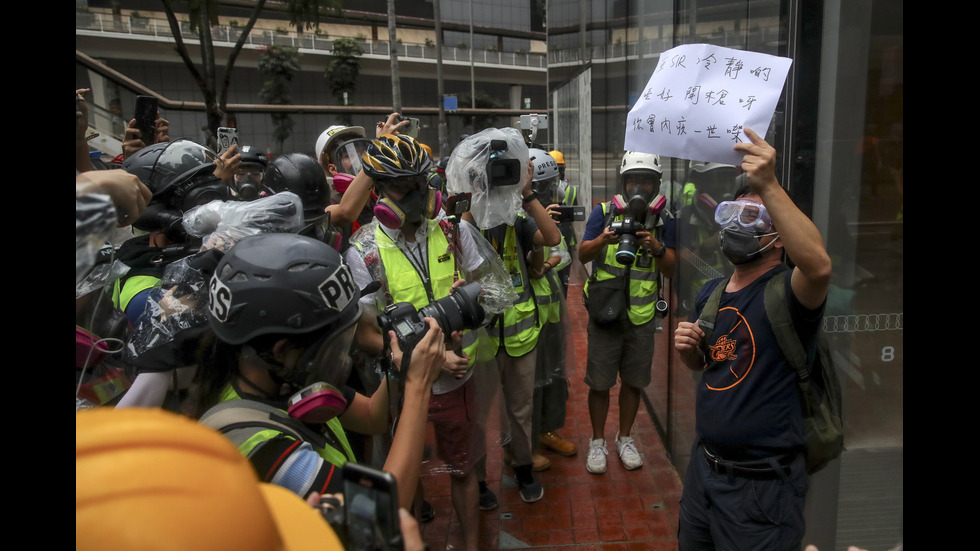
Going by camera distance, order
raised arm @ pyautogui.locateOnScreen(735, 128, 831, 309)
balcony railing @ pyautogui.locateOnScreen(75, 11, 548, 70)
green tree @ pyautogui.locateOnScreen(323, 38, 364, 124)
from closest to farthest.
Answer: raised arm @ pyautogui.locateOnScreen(735, 128, 831, 309) < balcony railing @ pyautogui.locateOnScreen(75, 11, 548, 70) < green tree @ pyautogui.locateOnScreen(323, 38, 364, 124)

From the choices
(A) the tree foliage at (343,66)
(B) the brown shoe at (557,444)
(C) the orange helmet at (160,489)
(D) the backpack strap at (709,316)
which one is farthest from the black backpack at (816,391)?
(A) the tree foliage at (343,66)

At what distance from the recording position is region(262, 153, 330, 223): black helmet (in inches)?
126

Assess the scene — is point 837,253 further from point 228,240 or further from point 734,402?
point 228,240

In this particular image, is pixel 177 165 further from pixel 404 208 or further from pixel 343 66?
pixel 343 66

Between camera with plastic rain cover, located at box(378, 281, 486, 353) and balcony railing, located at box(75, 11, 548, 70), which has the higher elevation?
balcony railing, located at box(75, 11, 548, 70)

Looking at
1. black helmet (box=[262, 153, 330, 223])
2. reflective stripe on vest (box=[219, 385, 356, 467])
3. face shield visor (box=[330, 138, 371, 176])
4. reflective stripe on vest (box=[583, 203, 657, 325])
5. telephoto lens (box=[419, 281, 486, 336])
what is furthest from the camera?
face shield visor (box=[330, 138, 371, 176])

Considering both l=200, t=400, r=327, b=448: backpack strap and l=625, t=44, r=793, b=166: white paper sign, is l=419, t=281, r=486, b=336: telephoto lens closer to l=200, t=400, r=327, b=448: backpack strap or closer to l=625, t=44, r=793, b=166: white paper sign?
l=200, t=400, r=327, b=448: backpack strap

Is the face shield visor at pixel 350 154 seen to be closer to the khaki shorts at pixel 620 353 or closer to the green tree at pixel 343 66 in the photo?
the khaki shorts at pixel 620 353

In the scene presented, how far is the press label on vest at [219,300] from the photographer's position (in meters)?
1.48

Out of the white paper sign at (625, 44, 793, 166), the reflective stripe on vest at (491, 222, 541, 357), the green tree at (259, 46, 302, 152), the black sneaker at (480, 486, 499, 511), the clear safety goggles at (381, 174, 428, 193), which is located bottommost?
the black sneaker at (480, 486, 499, 511)

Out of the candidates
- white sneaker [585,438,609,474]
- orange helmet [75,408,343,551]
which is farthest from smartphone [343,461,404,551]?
white sneaker [585,438,609,474]

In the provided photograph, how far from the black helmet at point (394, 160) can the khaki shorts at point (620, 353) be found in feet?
5.76

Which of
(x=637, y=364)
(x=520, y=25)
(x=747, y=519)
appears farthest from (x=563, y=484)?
(x=520, y=25)

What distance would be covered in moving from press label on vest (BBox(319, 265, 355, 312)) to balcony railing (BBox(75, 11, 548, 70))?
20062 millimetres
